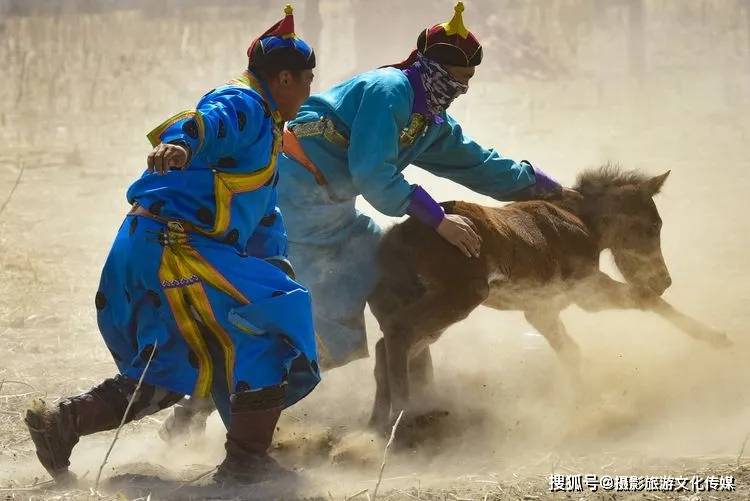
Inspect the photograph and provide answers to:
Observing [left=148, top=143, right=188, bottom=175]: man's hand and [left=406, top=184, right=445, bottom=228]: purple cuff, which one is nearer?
[left=148, top=143, right=188, bottom=175]: man's hand

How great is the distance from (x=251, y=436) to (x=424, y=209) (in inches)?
54.5

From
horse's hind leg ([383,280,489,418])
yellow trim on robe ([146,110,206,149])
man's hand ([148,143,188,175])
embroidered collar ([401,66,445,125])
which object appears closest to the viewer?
man's hand ([148,143,188,175])

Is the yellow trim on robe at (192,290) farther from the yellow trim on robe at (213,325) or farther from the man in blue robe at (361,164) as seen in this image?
the man in blue robe at (361,164)

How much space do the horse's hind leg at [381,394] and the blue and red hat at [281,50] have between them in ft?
5.59

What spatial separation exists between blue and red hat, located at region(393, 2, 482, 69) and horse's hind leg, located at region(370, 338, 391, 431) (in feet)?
4.70

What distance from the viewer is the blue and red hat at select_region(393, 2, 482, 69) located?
16.4 feet

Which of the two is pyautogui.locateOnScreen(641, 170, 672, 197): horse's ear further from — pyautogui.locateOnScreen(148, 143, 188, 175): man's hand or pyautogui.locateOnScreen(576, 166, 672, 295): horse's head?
pyautogui.locateOnScreen(148, 143, 188, 175): man's hand

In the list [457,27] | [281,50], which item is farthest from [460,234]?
[281,50]

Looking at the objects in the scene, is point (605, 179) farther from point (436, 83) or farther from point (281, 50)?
point (281, 50)

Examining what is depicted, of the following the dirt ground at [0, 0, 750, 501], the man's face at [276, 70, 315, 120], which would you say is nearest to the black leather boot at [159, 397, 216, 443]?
the dirt ground at [0, 0, 750, 501]

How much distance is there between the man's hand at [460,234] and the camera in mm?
5094

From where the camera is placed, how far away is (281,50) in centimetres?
427

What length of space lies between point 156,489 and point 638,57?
14.3m

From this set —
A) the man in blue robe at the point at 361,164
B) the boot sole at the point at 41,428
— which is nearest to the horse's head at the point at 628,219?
the man in blue robe at the point at 361,164
